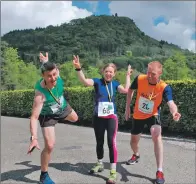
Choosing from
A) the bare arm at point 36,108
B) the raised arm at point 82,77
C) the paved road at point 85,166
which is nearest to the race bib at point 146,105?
the raised arm at point 82,77

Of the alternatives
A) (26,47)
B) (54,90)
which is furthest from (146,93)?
(26,47)

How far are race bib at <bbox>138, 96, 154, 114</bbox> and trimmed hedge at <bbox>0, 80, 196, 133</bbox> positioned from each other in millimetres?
4892

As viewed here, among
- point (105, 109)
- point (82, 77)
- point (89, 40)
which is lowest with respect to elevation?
point (105, 109)

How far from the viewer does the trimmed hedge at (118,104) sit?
10.1 metres

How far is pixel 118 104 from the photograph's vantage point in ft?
41.7

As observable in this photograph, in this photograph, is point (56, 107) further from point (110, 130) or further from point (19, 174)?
point (19, 174)

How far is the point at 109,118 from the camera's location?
211 inches

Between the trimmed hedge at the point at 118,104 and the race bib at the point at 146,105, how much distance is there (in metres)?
4.89

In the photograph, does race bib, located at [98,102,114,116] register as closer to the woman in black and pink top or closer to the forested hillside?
the woman in black and pink top

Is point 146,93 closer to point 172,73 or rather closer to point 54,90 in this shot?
point 54,90

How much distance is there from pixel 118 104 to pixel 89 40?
11851cm

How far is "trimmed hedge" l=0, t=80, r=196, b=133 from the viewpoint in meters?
10.1

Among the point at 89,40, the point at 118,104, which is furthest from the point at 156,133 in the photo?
the point at 89,40

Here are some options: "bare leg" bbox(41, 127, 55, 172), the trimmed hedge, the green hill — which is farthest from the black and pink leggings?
the green hill
